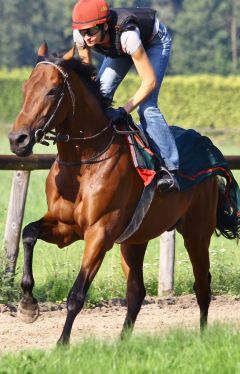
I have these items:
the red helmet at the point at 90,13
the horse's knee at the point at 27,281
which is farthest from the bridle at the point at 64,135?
the horse's knee at the point at 27,281

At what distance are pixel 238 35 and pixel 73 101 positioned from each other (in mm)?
83413

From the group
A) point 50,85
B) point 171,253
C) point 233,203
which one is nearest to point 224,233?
point 233,203

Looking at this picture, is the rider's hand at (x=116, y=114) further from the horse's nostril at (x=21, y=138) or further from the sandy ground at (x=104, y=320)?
the sandy ground at (x=104, y=320)

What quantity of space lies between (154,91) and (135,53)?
1.38ft

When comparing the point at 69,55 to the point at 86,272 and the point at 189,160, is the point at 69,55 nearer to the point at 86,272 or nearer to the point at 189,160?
the point at 86,272

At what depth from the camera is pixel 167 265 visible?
381 inches

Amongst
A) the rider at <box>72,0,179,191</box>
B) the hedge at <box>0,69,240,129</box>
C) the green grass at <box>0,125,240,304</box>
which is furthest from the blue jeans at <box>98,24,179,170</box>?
the hedge at <box>0,69,240,129</box>

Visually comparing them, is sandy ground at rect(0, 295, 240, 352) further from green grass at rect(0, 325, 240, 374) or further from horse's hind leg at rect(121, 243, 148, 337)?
green grass at rect(0, 325, 240, 374)

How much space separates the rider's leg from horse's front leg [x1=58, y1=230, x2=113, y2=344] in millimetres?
802

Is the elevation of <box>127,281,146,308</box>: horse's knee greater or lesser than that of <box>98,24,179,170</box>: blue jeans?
lesser

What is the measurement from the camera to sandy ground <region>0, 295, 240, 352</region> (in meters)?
7.56

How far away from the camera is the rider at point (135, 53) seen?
265 inches

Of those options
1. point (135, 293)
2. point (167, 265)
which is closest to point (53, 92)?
point (135, 293)

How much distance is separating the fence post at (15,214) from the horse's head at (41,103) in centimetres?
236
